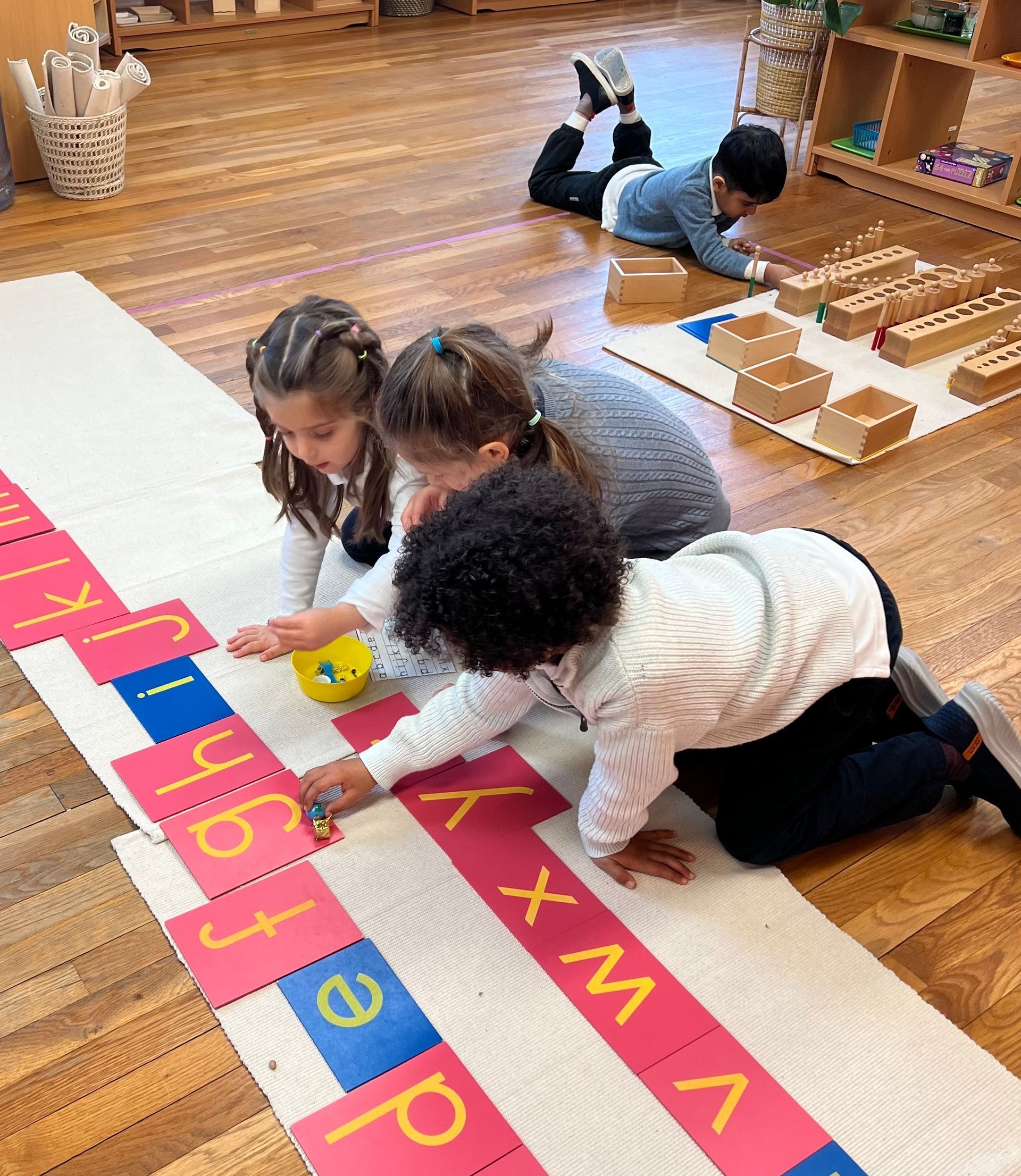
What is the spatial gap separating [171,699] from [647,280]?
166 cm

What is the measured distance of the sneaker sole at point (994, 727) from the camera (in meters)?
1.33

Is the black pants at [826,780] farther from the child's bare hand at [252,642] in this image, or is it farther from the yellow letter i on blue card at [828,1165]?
the child's bare hand at [252,642]

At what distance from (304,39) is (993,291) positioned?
3.07m

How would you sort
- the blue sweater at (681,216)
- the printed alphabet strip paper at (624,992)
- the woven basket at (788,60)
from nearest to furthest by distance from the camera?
the printed alphabet strip paper at (624,992) < the blue sweater at (681,216) < the woven basket at (788,60)

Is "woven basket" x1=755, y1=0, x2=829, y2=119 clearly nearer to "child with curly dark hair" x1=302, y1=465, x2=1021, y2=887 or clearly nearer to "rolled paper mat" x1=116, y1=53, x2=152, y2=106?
"rolled paper mat" x1=116, y1=53, x2=152, y2=106

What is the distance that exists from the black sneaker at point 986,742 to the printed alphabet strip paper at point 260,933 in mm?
748

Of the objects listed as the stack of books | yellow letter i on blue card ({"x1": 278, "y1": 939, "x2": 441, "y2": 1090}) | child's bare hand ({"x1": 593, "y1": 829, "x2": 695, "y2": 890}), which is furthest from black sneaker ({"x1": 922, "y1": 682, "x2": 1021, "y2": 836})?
the stack of books

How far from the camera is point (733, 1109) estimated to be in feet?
3.59

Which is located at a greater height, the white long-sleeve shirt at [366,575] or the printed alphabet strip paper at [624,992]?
the white long-sleeve shirt at [366,575]

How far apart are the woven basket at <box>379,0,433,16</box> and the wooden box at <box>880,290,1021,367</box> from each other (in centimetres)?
326

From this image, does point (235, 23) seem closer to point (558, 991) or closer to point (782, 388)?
point (782, 388)

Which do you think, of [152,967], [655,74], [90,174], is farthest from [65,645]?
[655,74]

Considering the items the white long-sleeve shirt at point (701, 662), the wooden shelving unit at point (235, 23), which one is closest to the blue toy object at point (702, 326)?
the white long-sleeve shirt at point (701, 662)

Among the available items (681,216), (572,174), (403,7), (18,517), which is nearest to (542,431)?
(18,517)
